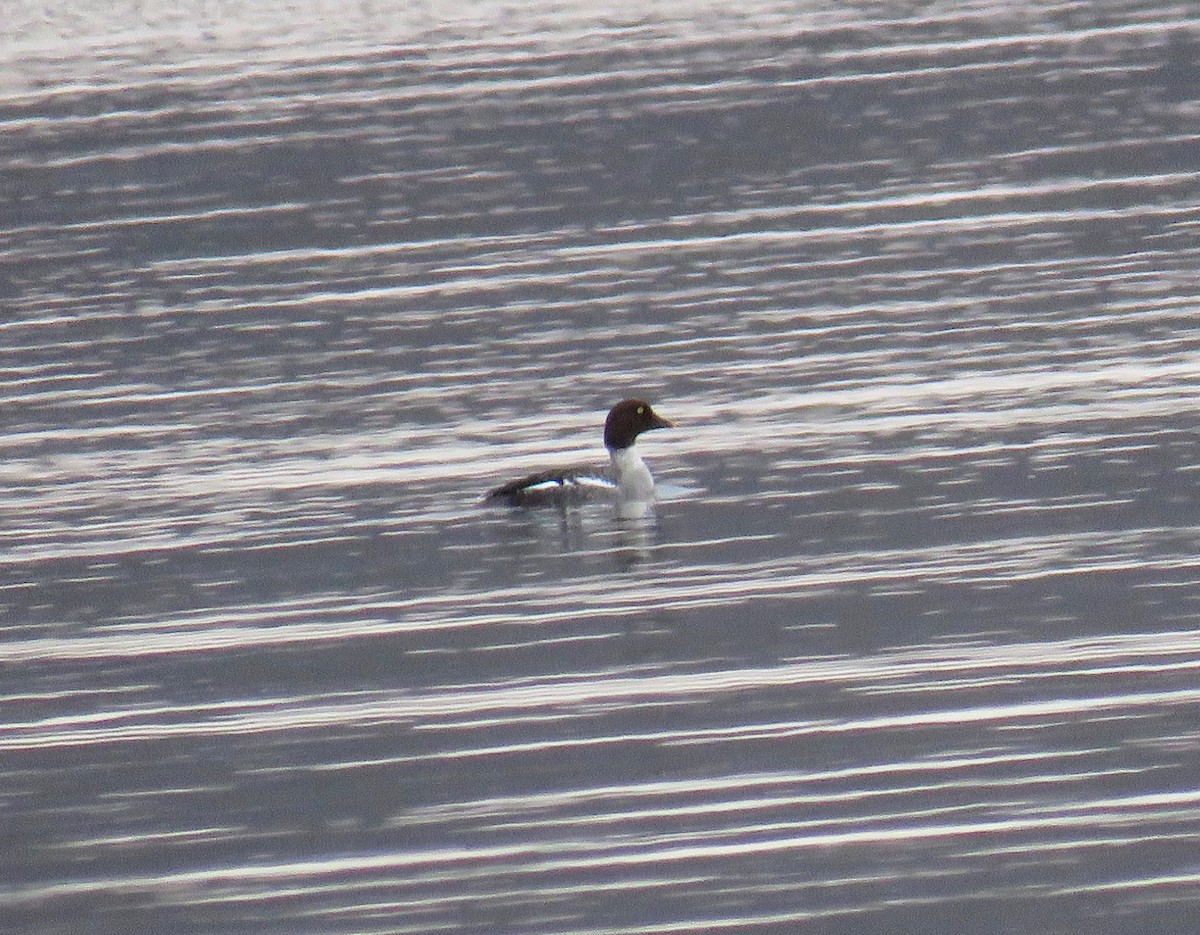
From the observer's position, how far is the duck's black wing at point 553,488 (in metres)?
15.1

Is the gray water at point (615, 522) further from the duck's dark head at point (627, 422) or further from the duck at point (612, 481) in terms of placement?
the duck's dark head at point (627, 422)

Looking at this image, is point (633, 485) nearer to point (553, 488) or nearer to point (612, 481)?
point (612, 481)

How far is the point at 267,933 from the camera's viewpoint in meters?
8.80

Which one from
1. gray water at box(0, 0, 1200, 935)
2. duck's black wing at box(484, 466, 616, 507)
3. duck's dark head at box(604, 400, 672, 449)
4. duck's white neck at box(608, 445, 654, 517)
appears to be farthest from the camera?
duck's dark head at box(604, 400, 672, 449)

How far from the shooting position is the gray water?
944 cm

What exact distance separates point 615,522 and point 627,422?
1.26m

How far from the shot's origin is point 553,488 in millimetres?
15258

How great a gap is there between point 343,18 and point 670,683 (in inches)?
1335

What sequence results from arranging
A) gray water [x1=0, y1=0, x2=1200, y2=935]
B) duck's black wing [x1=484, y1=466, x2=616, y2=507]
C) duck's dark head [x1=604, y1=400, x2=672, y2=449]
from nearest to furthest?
gray water [x1=0, y1=0, x2=1200, y2=935] < duck's black wing [x1=484, y1=466, x2=616, y2=507] < duck's dark head [x1=604, y1=400, x2=672, y2=449]

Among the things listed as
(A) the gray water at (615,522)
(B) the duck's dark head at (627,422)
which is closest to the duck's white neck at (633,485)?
(A) the gray water at (615,522)

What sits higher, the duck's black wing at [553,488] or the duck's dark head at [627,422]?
the duck's dark head at [627,422]

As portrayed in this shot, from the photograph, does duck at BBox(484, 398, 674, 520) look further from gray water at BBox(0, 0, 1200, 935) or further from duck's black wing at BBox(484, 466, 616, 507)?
gray water at BBox(0, 0, 1200, 935)

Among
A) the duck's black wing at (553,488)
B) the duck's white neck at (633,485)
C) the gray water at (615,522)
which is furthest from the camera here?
the duck's white neck at (633,485)

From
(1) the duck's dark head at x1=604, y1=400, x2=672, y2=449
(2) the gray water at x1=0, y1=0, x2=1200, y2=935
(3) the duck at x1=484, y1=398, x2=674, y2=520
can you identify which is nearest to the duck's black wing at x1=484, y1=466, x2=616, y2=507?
(3) the duck at x1=484, y1=398, x2=674, y2=520
